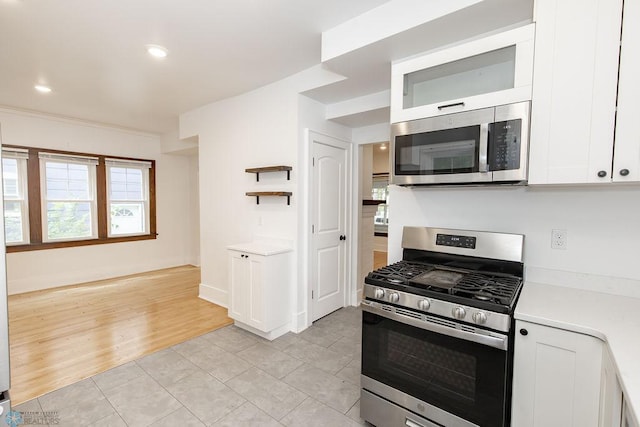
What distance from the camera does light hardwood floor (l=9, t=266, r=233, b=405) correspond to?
250cm

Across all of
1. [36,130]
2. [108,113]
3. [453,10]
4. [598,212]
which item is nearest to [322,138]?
[453,10]

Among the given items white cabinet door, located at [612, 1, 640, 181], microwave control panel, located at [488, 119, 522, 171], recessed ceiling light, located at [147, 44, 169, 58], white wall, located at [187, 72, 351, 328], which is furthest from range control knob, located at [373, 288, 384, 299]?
recessed ceiling light, located at [147, 44, 169, 58]

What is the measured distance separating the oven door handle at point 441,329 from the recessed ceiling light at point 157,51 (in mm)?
2658

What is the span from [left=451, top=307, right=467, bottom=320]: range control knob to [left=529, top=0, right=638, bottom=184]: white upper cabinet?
30.9 inches

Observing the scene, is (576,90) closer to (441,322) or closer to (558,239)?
(558,239)

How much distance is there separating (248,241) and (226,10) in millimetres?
2373

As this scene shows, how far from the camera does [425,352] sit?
1.59m

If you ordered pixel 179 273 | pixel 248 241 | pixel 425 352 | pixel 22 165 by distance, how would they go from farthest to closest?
pixel 179 273 < pixel 22 165 < pixel 248 241 < pixel 425 352

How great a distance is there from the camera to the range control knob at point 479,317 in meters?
1.40

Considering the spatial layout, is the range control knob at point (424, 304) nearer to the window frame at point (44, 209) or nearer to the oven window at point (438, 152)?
the oven window at point (438, 152)

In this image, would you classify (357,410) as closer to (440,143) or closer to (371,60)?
(440,143)

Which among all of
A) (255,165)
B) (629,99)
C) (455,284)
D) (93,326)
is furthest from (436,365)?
(93,326)

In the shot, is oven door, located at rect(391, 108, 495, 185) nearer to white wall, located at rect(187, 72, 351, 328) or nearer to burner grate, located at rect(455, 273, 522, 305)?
burner grate, located at rect(455, 273, 522, 305)

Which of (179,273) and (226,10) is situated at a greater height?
(226,10)
